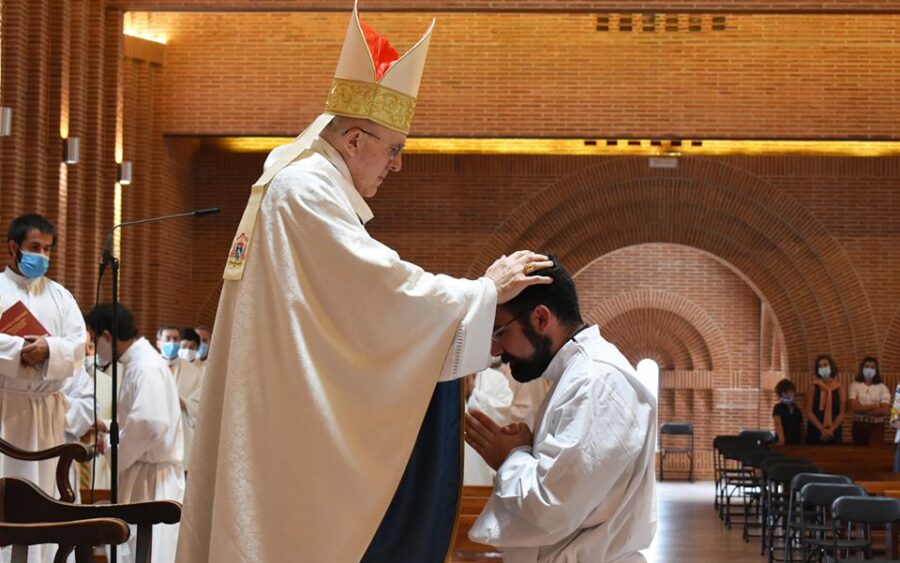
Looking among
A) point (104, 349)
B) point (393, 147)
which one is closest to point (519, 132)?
point (104, 349)

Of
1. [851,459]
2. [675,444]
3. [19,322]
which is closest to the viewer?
[19,322]

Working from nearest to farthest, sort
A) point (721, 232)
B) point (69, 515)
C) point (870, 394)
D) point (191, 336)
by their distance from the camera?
point (69, 515) → point (191, 336) → point (870, 394) → point (721, 232)

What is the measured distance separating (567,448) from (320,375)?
0.69 m

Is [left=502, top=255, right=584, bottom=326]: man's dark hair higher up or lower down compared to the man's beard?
higher up

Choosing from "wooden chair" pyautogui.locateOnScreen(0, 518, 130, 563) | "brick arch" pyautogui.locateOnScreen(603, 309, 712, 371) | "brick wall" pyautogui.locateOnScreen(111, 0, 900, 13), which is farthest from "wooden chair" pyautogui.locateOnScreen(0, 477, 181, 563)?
"brick arch" pyautogui.locateOnScreen(603, 309, 712, 371)

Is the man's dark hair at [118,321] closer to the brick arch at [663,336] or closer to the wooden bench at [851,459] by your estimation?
the wooden bench at [851,459]

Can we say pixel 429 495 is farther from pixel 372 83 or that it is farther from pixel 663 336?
pixel 663 336

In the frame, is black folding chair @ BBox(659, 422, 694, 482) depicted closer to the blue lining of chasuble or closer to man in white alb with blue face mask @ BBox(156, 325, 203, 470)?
man in white alb with blue face mask @ BBox(156, 325, 203, 470)

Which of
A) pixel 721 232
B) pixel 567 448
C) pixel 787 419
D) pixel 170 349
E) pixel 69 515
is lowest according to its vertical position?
pixel 787 419

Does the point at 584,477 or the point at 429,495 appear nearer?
the point at 584,477

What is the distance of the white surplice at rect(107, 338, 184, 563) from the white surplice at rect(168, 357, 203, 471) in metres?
4.64

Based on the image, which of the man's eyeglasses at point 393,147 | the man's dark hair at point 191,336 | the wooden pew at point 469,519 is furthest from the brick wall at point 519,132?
the man's eyeglasses at point 393,147

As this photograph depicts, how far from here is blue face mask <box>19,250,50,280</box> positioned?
7.23 metres

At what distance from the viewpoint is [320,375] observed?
11.6 feet
